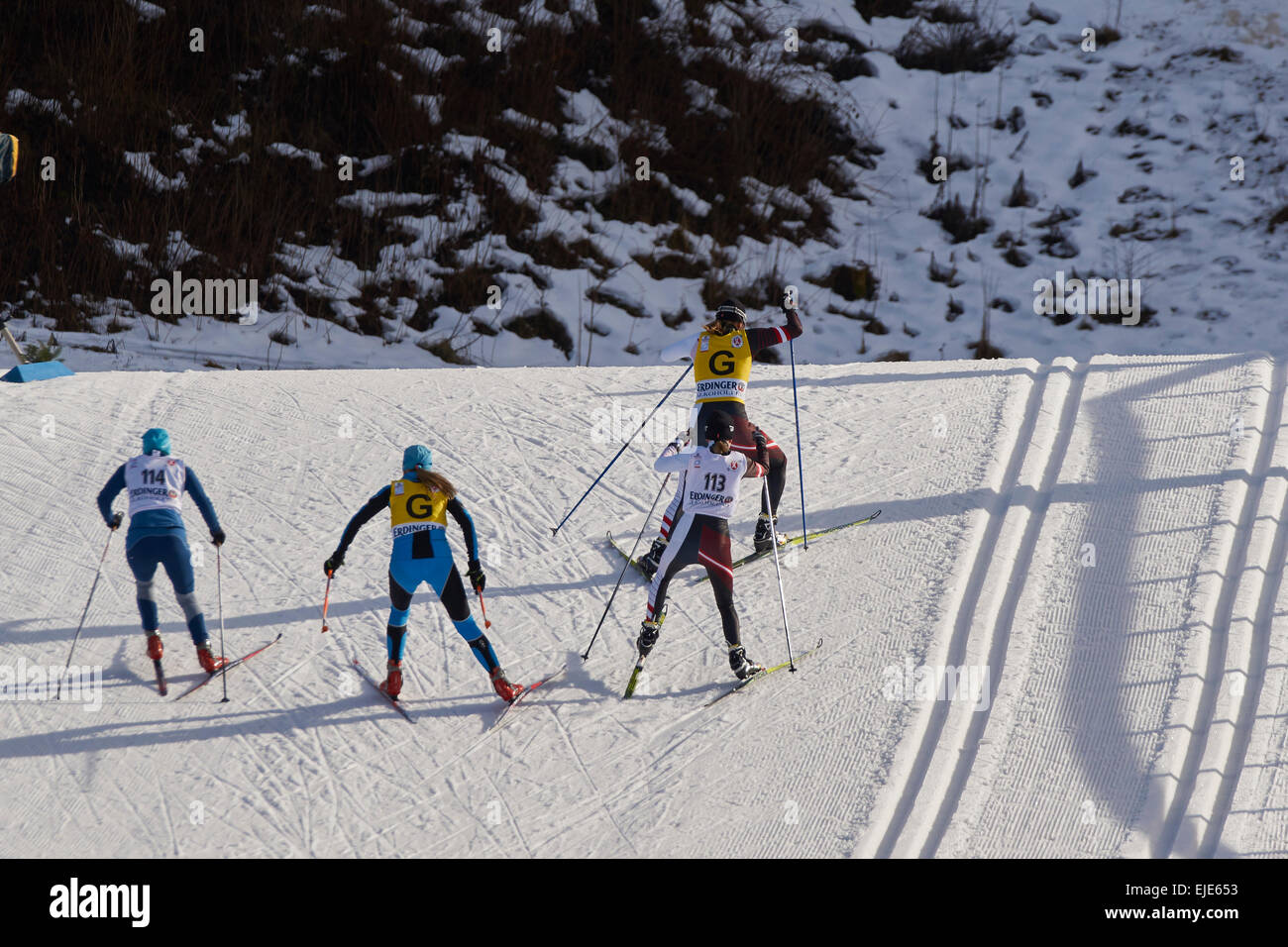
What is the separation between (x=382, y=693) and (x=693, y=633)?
194 cm

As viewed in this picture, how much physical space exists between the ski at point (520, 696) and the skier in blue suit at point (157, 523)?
1.79m

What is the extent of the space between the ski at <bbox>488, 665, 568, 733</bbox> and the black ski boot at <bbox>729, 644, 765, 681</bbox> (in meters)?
1.03

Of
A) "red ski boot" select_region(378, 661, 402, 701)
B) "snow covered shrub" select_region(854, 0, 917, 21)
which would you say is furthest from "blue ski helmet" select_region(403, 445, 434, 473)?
"snow covered shrub" select_region(854, 0, 917, 21)

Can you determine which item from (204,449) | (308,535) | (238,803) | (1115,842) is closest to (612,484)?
(308,535)

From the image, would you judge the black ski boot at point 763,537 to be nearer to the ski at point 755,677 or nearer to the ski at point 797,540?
the ski at point 797,540

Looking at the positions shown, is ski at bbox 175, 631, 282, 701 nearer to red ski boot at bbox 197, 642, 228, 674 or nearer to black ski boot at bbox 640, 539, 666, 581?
red ski boot at bbox 197, 642, 228, 674

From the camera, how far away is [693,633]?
751cm

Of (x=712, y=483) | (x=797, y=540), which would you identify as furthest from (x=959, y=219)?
(x=712, y=483)

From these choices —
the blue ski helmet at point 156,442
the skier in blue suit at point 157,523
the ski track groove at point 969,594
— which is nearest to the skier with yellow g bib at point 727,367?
the ski track groove at point 969,594

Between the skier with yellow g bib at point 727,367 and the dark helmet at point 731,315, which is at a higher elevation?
the dark helmet at point 731,315

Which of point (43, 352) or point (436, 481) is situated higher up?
point (43, 352)

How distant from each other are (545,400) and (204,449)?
2764mm

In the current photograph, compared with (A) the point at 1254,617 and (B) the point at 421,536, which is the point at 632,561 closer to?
(B) the point at 421,536

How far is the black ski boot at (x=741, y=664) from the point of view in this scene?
6.90 meters
